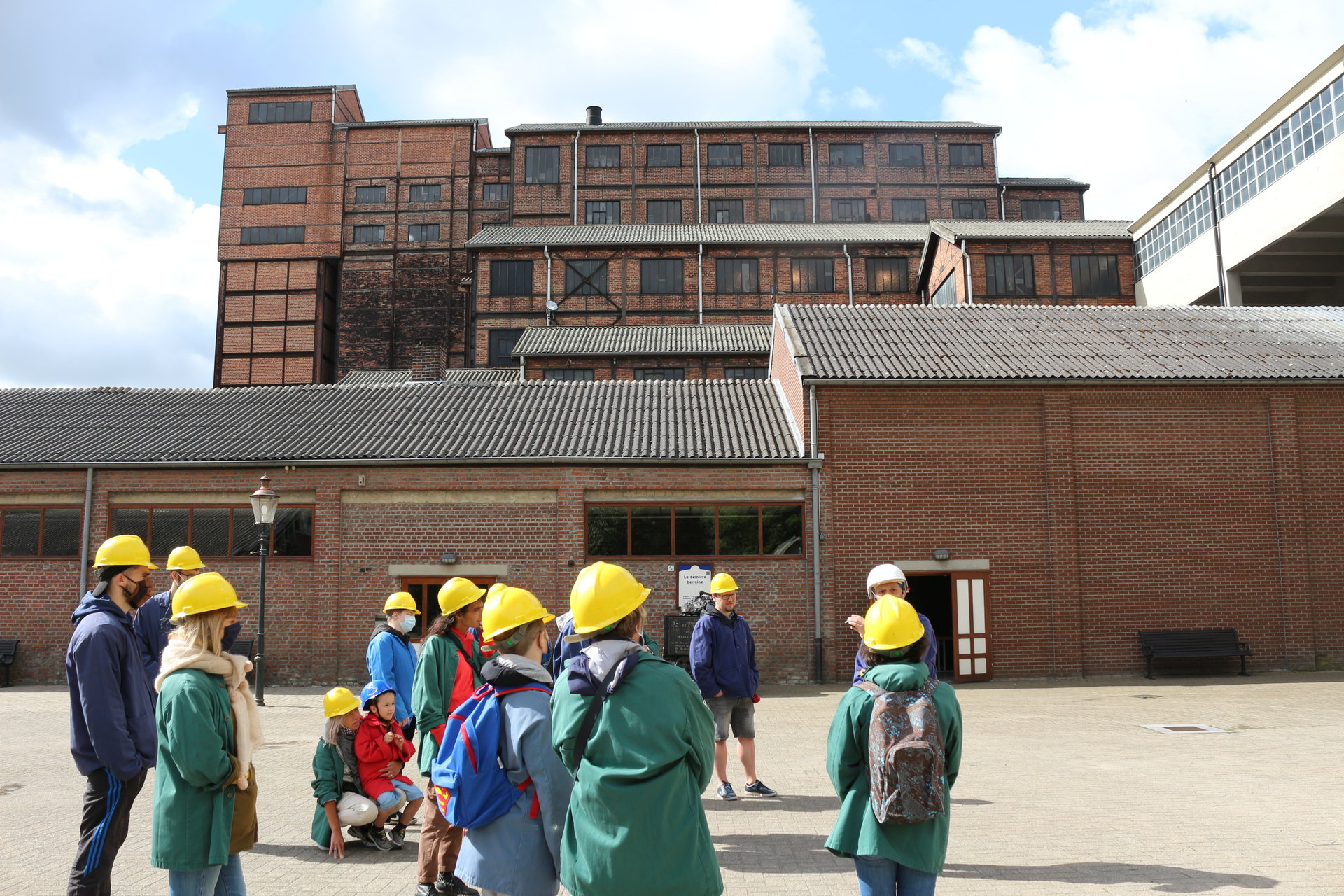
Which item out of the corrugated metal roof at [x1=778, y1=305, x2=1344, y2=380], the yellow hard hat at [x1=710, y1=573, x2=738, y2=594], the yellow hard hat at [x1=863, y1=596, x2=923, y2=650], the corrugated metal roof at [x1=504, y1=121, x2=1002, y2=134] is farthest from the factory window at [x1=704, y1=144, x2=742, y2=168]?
the yellow hard hat at [x1=863, y1=596, x2=923, y2=650]

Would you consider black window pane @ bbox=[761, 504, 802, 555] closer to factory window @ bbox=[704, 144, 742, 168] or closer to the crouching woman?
the crouching woman

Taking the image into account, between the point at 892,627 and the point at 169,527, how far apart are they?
55.9 feet

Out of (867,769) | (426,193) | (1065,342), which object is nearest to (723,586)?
(867,769)

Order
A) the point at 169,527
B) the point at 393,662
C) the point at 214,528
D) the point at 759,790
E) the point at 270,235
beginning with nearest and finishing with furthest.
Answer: the point at 393,662
the point at 759,790
the point at 214,528
the point at 169,527
the point at 270,235

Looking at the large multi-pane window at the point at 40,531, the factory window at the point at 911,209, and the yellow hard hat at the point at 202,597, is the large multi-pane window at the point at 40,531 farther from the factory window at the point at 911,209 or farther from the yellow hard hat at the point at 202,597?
the factory window at the point at 911,209

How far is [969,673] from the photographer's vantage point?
647 inches

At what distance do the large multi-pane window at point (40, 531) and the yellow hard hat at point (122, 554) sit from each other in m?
15.4

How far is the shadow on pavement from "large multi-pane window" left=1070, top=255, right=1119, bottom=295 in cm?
3376

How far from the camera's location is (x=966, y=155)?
44.9 metres

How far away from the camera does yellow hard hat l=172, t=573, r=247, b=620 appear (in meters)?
3.66

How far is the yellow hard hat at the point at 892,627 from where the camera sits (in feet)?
11.8

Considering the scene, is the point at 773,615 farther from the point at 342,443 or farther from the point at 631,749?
the point at 631,749

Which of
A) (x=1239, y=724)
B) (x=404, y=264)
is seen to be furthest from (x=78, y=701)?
(x=404, y=264)

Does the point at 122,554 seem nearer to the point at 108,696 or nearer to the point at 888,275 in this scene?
the point at 108,696
